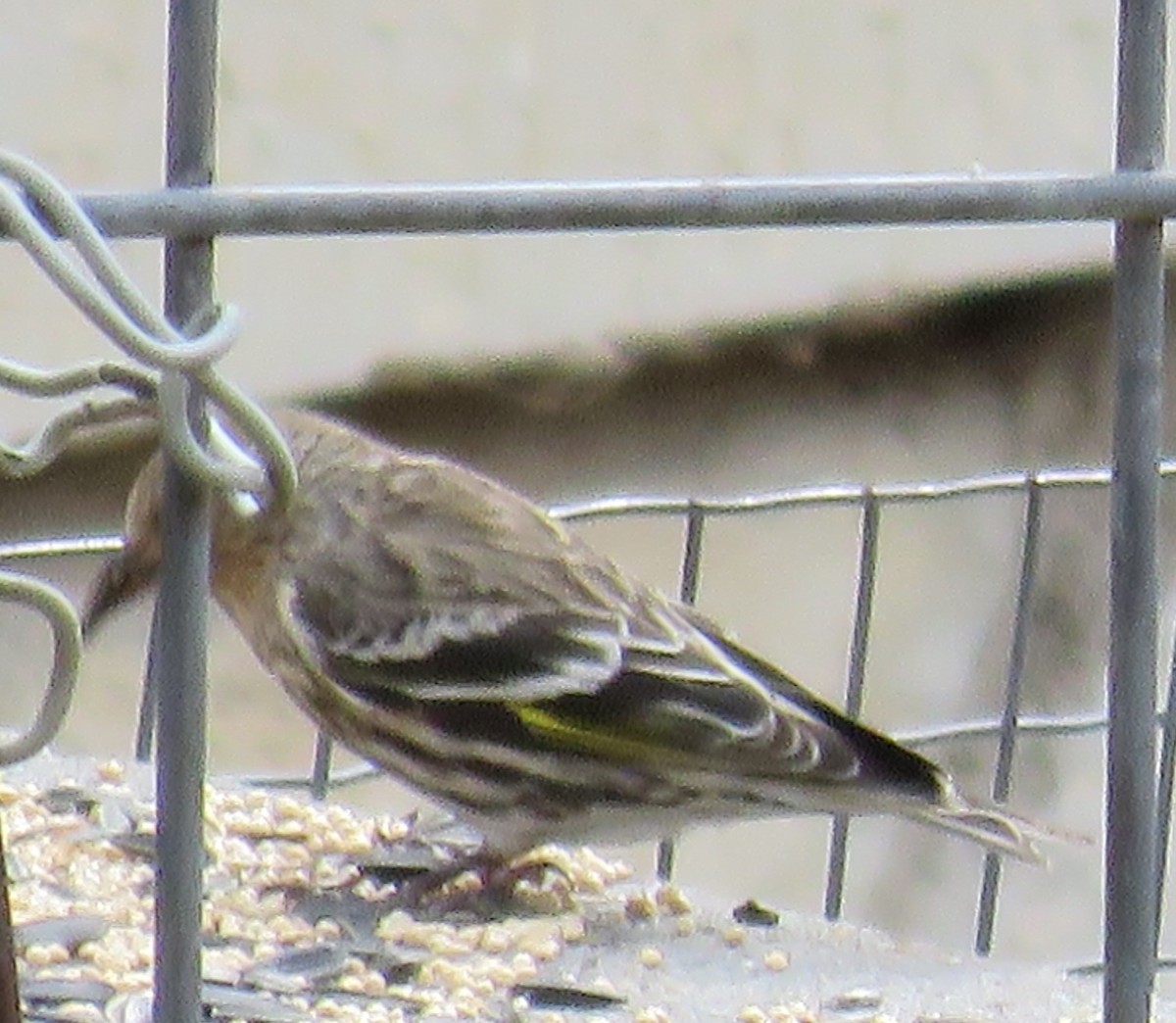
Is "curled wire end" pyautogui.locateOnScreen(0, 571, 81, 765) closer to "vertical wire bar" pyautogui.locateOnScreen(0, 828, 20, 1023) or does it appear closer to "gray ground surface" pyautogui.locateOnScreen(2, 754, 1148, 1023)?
"vertical wire bar" pyautogui.locateOnScreen(0, 828, 20, 1023)

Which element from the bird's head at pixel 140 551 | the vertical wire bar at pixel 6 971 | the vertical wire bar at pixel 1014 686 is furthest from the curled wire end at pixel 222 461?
the vertical wire bar at pixel 1014 686

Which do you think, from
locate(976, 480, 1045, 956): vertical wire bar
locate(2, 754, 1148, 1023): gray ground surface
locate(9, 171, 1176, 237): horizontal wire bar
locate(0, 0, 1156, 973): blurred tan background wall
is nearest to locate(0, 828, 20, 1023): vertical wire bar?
locate(9, 171, 1176, 237): horizontal wire bar

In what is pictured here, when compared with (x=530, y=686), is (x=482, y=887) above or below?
below

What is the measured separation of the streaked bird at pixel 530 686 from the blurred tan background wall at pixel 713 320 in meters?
0.52

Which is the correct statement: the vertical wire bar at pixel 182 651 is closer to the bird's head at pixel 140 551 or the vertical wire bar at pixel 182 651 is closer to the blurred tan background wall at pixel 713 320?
the bird's head at pixel 140 551

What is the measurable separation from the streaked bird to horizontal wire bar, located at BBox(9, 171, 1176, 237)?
47.2 inches

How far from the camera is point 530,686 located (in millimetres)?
2369

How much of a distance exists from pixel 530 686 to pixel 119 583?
0.35 meters

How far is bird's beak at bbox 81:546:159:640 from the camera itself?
7.79 ft

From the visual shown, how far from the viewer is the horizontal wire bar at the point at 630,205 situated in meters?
1.01

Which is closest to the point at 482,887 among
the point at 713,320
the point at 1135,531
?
the point at 1135,531

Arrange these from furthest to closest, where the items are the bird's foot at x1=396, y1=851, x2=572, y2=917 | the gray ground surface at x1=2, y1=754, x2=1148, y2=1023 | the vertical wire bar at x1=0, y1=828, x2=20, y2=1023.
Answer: the bird's foot at x1=396, y1=851, x2=572, y2=917
the gray ground surface at x1=2, y1=754, x2=1148, y2=1023
the vertical wire bar at x1=0, y1=828, x2=20, y2=1023

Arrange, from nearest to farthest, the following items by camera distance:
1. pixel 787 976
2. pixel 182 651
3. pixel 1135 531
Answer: pixel 182 651 → pixel 1135 531 → pixel 787 976

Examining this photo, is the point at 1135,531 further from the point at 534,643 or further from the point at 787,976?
the point at 534,643
